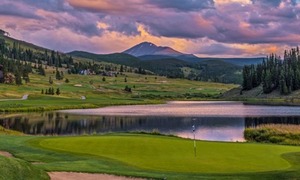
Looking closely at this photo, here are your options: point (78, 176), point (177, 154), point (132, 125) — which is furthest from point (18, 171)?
point (132, 125)

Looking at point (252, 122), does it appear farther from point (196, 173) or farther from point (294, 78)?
point (294, 78)

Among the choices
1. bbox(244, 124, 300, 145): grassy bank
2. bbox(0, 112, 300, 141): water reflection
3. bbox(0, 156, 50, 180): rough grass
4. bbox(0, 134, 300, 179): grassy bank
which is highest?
bbox(0, 156, 50, 180): rough grass

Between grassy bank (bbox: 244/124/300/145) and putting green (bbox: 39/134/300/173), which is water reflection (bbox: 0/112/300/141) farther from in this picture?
putting green (bbox: 39/134/300/173)

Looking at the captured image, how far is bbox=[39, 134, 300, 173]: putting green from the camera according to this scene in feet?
87.0

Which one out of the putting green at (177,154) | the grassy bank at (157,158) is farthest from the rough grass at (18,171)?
the putting green at (177,154)

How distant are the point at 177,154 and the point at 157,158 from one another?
7.27 ft

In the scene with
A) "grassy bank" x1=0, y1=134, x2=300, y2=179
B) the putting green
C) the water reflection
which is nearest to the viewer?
"grassy bank" x1=0, y1=134, x2=300, y2=179

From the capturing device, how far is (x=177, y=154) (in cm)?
3064

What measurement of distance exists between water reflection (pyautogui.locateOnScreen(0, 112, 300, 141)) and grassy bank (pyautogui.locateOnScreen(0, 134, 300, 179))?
24873 mm

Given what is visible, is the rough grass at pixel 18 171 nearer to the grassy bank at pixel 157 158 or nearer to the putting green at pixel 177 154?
the grassy bank at pixel 157 158

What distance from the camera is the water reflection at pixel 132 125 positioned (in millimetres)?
66062

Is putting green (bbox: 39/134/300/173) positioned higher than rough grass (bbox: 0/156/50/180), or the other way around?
rough grass (bbox: 0/156/50/180)

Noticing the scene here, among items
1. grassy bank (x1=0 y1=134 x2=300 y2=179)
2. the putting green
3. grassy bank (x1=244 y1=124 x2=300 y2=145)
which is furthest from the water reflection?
grassy bank (x1=0 y1=134 x2=300 y2=179)

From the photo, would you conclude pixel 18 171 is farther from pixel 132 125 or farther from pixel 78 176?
pixel 132 125
